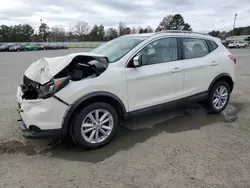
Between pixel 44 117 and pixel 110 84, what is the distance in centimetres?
104

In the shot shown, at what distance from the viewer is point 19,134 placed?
161 inches

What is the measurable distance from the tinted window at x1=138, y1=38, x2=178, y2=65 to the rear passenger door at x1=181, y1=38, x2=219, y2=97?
245 mm

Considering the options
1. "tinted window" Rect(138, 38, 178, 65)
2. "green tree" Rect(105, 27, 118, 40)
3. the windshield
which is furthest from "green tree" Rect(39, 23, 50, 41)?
"tinted window" Rect(138, 38, 178, 65)

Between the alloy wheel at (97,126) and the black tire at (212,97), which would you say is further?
the black tire at (212,97)

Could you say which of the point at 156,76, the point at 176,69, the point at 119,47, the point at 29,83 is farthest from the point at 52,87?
the point at 176,69

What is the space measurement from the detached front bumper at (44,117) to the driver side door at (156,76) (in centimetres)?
115

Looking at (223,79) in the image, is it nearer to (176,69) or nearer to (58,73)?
(176,69)

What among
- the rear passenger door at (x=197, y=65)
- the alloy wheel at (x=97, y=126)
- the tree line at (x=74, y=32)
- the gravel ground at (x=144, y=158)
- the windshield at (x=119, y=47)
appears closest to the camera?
the gravel ground at (x=144, y=158)

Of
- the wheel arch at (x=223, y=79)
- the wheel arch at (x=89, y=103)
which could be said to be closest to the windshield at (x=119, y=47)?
the wheel arch at (x=89, y=103)

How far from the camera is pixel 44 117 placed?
3.14 m

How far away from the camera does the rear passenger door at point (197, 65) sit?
4.45 m

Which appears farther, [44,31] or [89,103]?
[44,31]

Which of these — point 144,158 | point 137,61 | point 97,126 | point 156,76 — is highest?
point 137,61

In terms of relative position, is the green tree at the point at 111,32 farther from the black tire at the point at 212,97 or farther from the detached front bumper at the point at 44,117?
the detached front bumper at the point at 44,117
